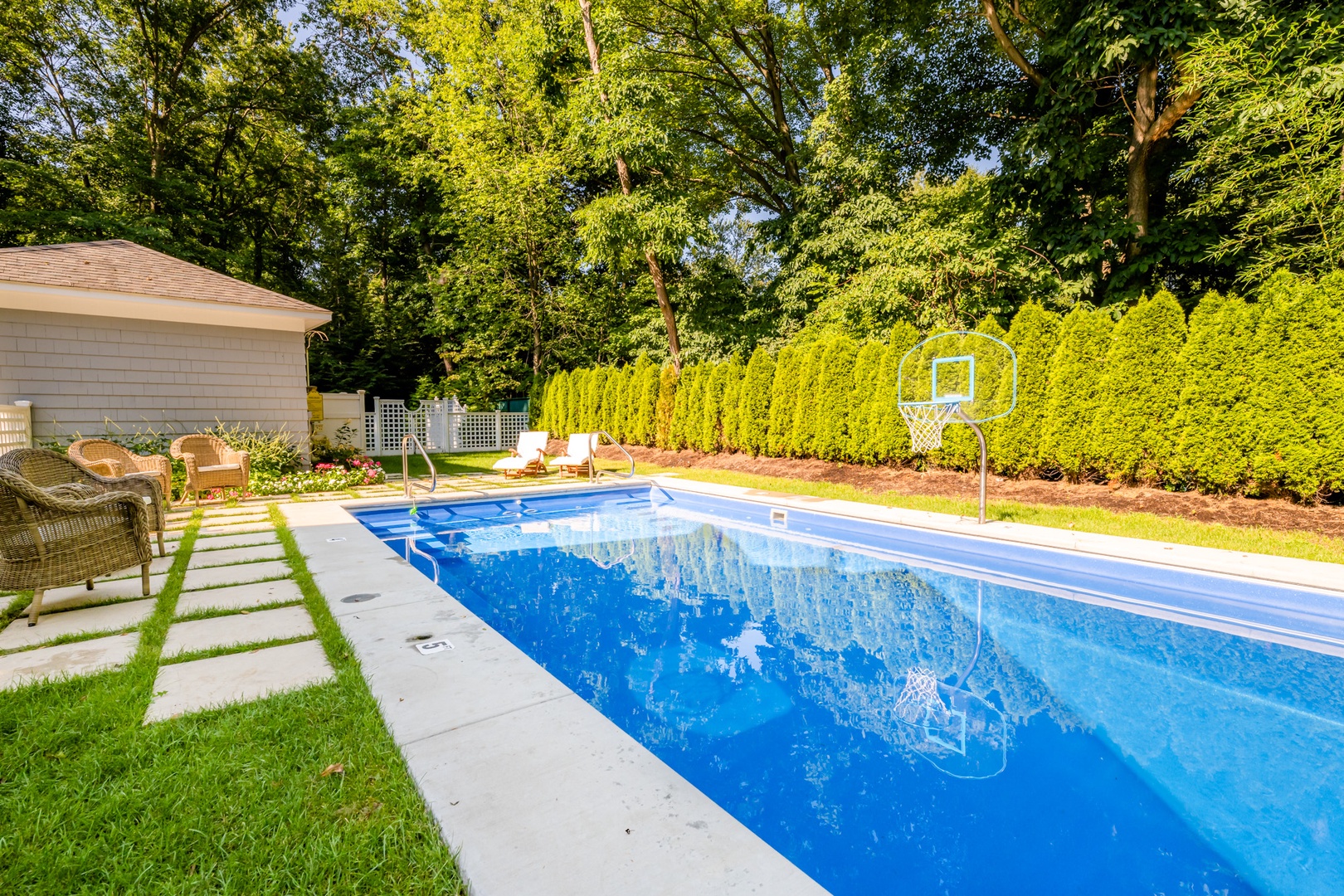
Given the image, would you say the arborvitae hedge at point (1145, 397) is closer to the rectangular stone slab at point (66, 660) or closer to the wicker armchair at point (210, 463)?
the wicker armchair at point (210, 463)

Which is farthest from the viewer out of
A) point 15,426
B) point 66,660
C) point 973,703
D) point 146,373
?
point 146,373

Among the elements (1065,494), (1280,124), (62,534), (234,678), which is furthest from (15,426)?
(1280,124)

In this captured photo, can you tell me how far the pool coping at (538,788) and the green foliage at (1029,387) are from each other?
7237 mm

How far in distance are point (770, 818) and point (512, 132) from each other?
1922 cm

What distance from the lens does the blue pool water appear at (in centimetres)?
183

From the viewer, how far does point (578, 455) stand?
34.5ft

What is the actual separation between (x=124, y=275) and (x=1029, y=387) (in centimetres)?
1269

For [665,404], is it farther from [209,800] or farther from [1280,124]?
[209,800]

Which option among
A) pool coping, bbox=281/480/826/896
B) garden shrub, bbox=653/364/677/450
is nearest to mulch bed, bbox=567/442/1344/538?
garden shrub, bbox=653/364/677/450

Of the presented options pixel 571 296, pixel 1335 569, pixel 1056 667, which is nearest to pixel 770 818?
pixel 1056 667

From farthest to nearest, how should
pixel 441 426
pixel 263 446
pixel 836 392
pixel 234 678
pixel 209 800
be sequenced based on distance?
pixel 441 426, pixel 836 392, pixel 263 446, pixel 234 678, pixel 209 800

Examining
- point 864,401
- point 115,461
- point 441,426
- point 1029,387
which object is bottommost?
point 115,461

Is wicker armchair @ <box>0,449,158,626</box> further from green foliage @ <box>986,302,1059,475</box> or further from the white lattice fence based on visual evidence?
green foliage @ <box>986,302,1059,475</box>

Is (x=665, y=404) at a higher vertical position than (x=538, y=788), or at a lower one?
higher
